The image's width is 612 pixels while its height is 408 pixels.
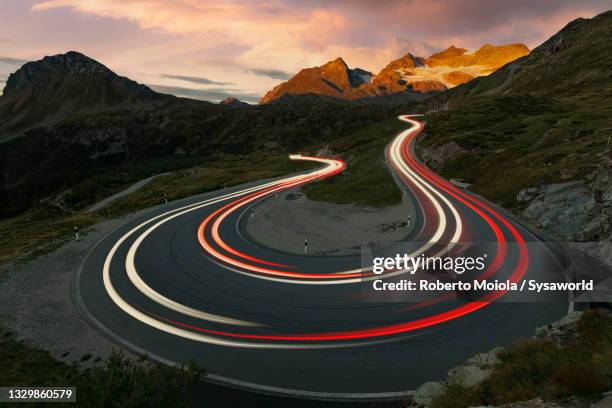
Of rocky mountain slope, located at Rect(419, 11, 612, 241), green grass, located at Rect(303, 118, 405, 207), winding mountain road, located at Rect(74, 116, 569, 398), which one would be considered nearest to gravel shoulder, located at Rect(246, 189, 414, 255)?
winding mountain road, located at Rect(74, 116, 569, 398)

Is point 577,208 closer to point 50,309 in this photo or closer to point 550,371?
point 550,371

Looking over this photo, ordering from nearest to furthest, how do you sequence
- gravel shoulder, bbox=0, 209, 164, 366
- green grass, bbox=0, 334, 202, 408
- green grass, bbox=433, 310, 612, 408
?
green grass, bbox=433, 310, 612, 408
green grass, bbox=0, 334, 202, 408
gravel shoulder, bbox=0, 209, 164, 366

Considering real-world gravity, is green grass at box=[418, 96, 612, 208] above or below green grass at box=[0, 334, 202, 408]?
above

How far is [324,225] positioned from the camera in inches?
1275

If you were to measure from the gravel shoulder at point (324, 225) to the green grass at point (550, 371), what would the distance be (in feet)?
48.0

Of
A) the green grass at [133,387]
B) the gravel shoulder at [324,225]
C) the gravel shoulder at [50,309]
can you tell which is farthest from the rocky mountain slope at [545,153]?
the gravel shoulder at [50,309]

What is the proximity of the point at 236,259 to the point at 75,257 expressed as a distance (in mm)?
13758

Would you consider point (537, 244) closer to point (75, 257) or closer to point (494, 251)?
point (494, 251)

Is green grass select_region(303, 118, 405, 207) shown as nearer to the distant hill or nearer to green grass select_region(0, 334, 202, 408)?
green grass select_region(0, 334, 202, 408)

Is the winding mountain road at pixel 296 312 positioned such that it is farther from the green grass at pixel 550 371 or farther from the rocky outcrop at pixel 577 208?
the green grass at pixel 550 371

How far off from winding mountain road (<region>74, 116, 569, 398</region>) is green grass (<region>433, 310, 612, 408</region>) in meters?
2.99

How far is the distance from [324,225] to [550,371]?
23.4 meters

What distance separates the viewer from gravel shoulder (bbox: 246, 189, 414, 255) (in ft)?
90.2

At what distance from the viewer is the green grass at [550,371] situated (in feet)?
25.9
